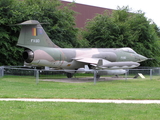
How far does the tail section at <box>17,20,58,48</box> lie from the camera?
20094 mm

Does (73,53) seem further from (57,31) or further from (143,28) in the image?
(143,28)

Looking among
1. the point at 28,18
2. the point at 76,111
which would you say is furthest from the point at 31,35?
the point at 76,111

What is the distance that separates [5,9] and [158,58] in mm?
21263

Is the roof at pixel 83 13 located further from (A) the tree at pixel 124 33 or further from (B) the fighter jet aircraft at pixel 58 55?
(B) the fighter jet aircraft at pixel 58 55

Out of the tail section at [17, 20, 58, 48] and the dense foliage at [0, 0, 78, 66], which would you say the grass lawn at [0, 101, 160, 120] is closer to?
the tail section at [17, 20, 58, 48]

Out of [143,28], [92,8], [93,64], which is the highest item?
[92,8]

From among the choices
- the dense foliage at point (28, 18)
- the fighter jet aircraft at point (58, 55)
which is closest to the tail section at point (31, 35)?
the fighter jet aircraft at point (58, 55)

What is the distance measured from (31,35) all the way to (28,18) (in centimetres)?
557

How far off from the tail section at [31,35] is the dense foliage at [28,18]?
4.03 ft

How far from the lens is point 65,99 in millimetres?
11453

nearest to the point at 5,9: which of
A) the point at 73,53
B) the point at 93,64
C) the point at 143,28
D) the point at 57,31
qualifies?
the point at 57,31

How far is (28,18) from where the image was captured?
25391 mm

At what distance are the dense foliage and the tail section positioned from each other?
123cm

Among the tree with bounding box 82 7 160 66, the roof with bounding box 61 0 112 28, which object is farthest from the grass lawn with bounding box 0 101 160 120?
the roof with bounding box 61 0 112 28
